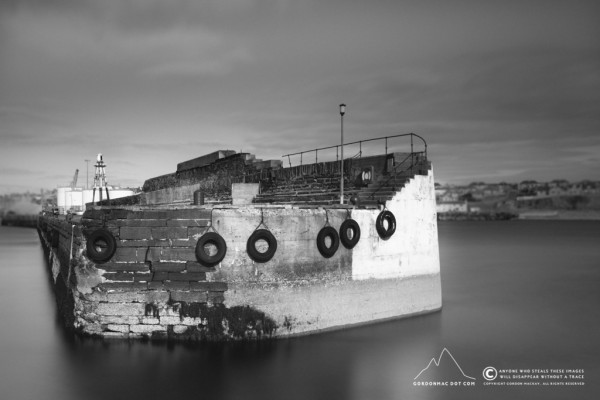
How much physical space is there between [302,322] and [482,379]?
4.21 meters

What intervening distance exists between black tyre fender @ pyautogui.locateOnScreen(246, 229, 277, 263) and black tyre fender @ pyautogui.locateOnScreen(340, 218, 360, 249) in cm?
193

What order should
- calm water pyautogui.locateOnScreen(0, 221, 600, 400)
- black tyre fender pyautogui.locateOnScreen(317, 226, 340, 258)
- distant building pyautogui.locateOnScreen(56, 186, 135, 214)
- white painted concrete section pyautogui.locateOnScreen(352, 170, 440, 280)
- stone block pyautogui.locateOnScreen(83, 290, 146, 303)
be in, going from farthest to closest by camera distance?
distant building pyautogui.locateOnScreen(56, 186, 135, 214) < white painted concrete section pyautogui.locateOnScreen(352, 170, 440, 280) < black tyre fender pyautogui.locateOnScreen(317, 226, 340, 258) < stone block pyautogui.locateOnScreen(83, 290, 146, 303) < calm water pyautogui.locateOnScreen(0, 221, 600, 400)

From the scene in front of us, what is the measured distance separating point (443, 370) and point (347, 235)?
12.8 feet

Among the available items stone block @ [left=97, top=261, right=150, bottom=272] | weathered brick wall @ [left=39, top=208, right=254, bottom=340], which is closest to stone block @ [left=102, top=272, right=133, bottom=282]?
weathered brick wall @ [left=39, top=208, right=254, bottom=340]

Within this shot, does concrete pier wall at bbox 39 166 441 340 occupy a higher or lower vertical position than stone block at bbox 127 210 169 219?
lower

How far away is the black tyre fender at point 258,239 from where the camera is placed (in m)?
11.5

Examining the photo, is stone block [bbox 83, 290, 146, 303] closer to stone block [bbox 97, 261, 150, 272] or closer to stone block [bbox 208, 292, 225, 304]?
stone block [bbox 97, 261, 150, 272]

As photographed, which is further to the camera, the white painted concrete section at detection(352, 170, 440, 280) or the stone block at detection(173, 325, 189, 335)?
the white painted concrete section at detection(352, 170, 440, 280)

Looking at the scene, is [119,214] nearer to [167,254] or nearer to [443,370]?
[167,254]

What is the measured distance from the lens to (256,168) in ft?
71.1

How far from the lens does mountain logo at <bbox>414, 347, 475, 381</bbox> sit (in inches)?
423

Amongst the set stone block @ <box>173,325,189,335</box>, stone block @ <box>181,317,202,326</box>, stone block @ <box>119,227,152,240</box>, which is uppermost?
stone block @ <box>119,227,152,240</box>

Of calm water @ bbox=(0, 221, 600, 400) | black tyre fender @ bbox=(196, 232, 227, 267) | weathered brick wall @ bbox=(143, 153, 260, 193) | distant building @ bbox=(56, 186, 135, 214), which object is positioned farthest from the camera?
distant building @ bbox=(56, 186, 135, 214)

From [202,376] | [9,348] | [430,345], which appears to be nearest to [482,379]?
[430,345]
